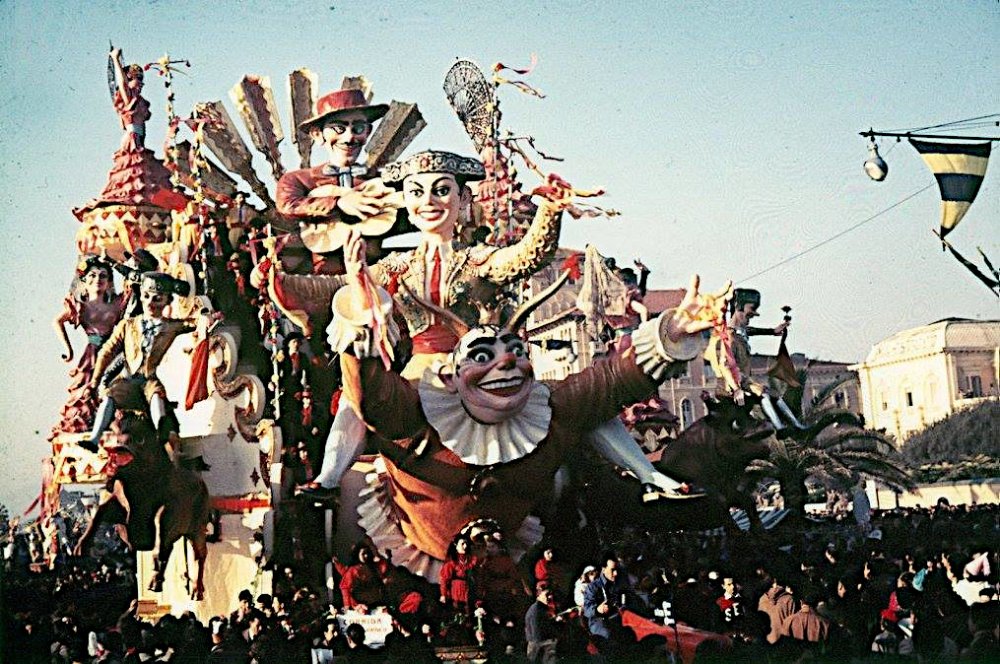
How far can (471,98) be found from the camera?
16.8 meters

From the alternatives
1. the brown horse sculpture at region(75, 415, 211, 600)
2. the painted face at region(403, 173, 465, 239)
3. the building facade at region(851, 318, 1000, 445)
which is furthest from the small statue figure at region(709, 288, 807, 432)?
the building facade at region(851, 318, 1000, 445)

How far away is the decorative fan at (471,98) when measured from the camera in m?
16.7

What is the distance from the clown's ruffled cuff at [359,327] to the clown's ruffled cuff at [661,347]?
89.5 inches

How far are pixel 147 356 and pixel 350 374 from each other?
10.8 feet

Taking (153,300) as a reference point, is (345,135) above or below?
above

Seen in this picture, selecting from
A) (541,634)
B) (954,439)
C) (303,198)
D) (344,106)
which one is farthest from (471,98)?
(954,439)

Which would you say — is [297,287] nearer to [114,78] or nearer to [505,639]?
[505,639]

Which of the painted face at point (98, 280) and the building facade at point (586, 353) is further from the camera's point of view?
the building facade at point (586, 353)

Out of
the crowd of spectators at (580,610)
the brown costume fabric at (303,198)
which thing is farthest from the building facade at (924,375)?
the crowd of spectators at (580,610)

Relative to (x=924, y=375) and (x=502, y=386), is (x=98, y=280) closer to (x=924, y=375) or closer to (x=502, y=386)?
(x=502, y=386)

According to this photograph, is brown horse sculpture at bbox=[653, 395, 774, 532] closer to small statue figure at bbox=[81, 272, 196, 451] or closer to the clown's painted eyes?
the clown's painted eyes

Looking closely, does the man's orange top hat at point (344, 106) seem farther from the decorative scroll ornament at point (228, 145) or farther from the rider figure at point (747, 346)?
the rider figure at point (747, 346)


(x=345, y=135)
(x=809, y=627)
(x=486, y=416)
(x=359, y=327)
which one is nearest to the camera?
(x=809, y=627)

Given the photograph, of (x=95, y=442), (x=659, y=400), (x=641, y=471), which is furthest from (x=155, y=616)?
(x=659, y=400)
